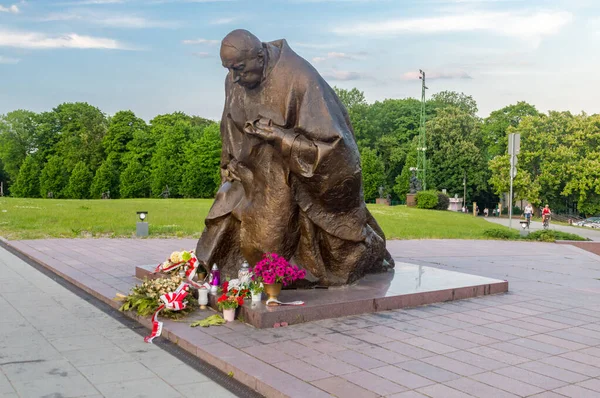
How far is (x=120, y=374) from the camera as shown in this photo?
186 inches

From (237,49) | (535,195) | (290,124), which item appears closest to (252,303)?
(290,124)

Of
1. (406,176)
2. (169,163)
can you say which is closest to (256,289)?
(169,163)

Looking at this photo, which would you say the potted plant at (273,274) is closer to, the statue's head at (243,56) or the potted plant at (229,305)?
the potted plant at (229,305)

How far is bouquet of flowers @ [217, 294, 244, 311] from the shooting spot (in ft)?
20.5

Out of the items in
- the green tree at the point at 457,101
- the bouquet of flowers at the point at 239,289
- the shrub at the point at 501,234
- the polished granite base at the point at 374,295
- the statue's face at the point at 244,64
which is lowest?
the shrub at the point at 501,234

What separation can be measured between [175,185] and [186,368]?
51114mm

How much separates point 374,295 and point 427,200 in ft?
121

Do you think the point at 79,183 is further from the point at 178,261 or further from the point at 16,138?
the point at 178,261

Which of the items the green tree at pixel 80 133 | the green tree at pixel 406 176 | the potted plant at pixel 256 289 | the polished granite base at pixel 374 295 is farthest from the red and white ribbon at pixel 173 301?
the green tree at pixel 80 133

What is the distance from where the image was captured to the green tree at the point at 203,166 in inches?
2079

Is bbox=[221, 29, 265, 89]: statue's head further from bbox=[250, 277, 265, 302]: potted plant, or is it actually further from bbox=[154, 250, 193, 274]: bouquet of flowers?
bbox=[154, 250, 193, 274]: bouquet of flowers

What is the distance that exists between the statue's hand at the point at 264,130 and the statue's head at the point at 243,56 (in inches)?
23.4

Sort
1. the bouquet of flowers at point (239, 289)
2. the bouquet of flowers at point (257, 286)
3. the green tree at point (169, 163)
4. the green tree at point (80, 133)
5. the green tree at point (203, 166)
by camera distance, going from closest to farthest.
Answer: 1. the bouquet of flowers at point (257, 286)
2. the bouquet of flowers at point (239, 289)
3. the green tree at point (203, 166)
4. the green tree at point (169, 163)
5. the green tree at point (80, 133)

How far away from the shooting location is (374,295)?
23.0ft
